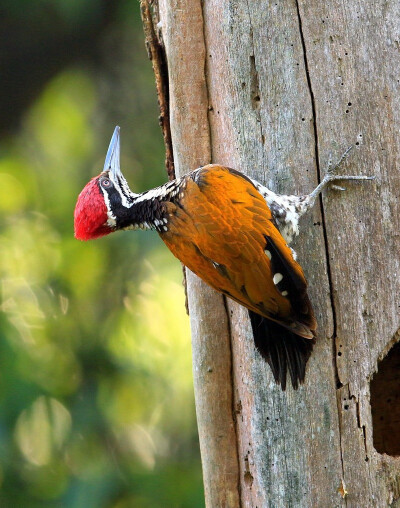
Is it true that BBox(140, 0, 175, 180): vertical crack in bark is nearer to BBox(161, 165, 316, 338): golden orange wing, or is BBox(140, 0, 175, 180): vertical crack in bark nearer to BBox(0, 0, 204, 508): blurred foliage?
BBox(161, 165, 316, 338): golden orange wing

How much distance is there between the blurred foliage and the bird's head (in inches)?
90.1

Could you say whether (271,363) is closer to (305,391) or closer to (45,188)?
(305,391)

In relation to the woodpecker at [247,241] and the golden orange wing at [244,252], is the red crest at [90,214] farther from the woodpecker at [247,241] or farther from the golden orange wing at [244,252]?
the golden orange wing at [244,252]

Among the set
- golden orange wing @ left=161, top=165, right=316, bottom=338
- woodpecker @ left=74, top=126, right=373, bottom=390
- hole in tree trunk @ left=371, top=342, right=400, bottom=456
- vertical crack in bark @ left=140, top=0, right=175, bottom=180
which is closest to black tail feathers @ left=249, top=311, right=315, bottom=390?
woodpecker @ left=74, top=126, right=373, bottom=390

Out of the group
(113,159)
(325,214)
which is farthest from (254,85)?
(113,159)

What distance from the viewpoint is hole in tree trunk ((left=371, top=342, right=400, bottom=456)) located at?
3.82 metres

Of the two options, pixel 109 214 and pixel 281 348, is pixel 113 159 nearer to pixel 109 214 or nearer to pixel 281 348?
pixel 109 214

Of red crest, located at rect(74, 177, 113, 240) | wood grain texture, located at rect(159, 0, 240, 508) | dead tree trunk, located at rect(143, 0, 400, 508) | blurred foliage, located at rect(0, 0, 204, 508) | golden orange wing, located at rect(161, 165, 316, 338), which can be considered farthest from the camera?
blurred foliage, located at rect(0, 0, 204, 508)

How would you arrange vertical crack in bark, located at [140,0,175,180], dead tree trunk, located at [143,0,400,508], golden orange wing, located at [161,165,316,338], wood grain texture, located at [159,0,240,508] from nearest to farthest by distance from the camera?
golden orange wing, located at [161,165,316,338] → dead tree trunk, located at [143,0,400,508] → wood grain texture, located at [159,0,240,508] → vertical crack in bark, located at [140,0,175,180]

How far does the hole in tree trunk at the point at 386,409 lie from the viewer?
12.5 feet

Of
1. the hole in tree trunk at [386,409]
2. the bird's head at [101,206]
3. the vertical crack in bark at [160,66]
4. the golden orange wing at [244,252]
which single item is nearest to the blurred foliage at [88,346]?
the vertical crack in bark at [160,66]

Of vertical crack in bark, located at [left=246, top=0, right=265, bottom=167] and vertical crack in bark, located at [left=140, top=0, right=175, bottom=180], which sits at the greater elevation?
vertical crack in bark, located at [left=140, top=0, right=175, bottom=180]

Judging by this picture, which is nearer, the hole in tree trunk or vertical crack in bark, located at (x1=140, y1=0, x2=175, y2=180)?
the hole in tree trunk

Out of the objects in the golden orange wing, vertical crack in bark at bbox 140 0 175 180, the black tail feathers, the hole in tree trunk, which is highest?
vertical crack in bark at bbox 140 0 175 180
